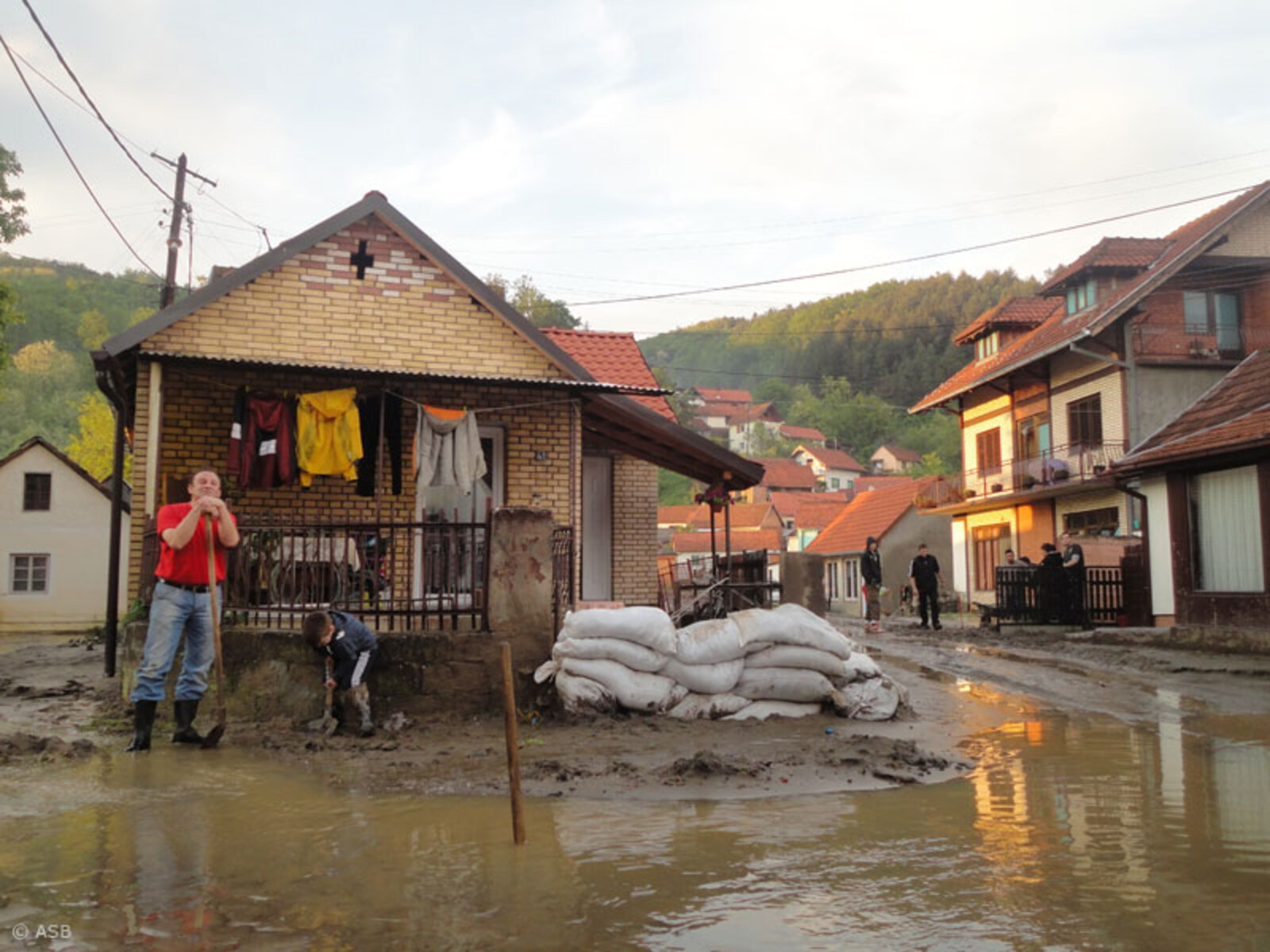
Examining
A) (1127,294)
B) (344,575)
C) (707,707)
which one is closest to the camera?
(707,707)

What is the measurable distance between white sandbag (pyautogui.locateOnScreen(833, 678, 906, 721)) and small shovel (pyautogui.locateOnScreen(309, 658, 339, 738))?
12.6ft

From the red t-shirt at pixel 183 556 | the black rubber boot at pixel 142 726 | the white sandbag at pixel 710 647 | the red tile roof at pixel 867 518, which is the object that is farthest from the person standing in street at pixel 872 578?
the red tile roof at pixel 867 518

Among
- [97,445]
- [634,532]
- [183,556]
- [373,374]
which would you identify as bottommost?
[183,556]

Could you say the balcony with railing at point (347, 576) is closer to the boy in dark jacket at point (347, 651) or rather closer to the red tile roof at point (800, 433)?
the boy in dark jacket at point (347, 651)

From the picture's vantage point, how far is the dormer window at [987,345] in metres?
36.1

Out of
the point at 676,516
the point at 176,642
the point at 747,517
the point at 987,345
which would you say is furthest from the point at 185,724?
the point at 676,516

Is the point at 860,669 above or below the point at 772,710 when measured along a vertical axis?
above

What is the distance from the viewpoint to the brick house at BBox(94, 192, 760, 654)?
35.4 feet

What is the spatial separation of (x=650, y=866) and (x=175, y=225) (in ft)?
72.7

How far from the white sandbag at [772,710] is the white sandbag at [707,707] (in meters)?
0.04

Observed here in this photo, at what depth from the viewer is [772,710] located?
26.8 feet

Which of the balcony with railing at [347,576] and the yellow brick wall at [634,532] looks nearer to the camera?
the balcony with railing at [347,576]

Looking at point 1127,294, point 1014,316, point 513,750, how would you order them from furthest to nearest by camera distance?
point 1014,316, point 1127,294, point 513,750

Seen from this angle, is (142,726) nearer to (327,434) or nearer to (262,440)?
(262,440)
